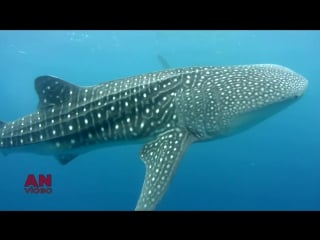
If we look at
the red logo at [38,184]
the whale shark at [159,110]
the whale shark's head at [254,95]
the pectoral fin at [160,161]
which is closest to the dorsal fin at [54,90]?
the whale shark at [159,110]

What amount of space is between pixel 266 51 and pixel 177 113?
3131cm

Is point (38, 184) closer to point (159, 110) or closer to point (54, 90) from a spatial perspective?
point (54, 90)

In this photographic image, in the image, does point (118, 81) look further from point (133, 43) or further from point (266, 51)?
point (266, 51)

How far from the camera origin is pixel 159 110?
525 centimetres

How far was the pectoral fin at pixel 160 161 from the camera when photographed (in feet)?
14.8

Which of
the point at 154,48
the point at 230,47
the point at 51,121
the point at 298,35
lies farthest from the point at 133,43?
the point at 51,121

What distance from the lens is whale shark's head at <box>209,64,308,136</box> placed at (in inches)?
189

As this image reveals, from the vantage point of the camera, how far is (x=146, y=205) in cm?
439

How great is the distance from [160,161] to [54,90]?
2347mm

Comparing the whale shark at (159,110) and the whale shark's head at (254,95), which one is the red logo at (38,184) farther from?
the whale shark's head at (254,95)

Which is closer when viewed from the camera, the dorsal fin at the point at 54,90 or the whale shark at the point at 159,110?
the whale shark at the point at 159,110

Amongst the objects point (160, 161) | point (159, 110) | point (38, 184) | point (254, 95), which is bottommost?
point (38, 184)

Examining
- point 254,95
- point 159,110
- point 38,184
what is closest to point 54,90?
point 159,110

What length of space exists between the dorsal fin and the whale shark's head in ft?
8.40
